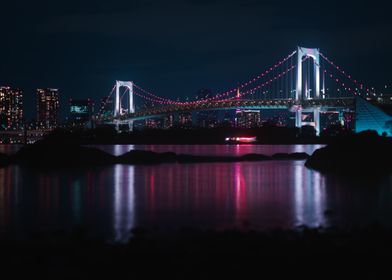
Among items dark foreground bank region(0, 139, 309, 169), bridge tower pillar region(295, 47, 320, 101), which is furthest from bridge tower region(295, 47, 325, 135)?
dark foreground bank region(0, 139, 309, 169)

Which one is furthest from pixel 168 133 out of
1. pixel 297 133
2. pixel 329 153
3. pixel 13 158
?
pixel 329 153

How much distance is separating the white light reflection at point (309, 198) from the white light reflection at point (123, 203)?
2.62m

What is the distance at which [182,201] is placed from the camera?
11.2m

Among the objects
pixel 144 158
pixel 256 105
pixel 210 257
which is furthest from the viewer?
pixel 256 105

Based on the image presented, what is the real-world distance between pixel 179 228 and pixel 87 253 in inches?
90.8

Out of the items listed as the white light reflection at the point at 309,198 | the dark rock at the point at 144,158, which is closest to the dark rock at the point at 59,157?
the dark rock at the point at 144,158

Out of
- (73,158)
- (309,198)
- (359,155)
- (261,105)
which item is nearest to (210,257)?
(309,198)

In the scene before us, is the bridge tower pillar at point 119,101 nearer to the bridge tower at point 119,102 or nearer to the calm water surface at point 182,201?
the bridge tower at point 119,102

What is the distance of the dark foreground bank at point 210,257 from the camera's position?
4895 millimetres

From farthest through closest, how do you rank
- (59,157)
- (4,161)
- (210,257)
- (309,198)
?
(4,161) < (59,157) < (309,198) < (210,257)

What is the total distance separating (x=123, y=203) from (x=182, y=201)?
3.95ft

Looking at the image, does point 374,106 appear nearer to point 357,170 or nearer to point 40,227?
point 357,170

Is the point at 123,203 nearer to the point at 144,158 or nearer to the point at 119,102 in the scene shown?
the point at 144,158

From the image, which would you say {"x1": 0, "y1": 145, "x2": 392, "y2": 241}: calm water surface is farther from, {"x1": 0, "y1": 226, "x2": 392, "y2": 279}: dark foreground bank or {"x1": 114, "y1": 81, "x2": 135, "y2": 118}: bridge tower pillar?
{"x1": 114, "y1": 81, "x2": 135, "y2": 118}: bridge tower pillar
